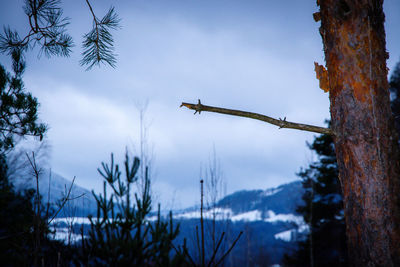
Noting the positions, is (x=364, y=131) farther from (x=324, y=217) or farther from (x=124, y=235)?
(x=324, y=217)

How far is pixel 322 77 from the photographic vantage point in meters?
2.20

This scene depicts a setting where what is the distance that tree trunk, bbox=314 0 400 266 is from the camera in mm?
1735

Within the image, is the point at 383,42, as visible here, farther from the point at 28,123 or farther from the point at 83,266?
the point at 28,123

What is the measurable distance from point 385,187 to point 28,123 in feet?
14.5

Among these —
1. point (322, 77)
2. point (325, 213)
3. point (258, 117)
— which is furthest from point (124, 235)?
point (325, 213)

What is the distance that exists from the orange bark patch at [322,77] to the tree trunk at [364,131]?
0.13 m

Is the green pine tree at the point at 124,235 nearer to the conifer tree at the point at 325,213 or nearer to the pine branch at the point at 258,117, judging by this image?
the pine branch at the point at 258,117

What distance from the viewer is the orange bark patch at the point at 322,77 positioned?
85.9 inches

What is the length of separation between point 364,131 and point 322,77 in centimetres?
62

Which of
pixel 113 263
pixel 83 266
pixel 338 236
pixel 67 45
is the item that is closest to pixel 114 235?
pixel 113 263

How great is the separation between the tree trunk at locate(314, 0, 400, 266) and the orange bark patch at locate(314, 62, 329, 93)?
0.13 meters

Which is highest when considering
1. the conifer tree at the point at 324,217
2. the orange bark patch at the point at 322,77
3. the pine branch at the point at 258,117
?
the orange bark patch at the point at 322,77

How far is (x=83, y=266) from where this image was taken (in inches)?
74.2

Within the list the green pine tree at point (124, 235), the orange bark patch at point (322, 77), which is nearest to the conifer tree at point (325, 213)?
the orange bark patch at point (322, 77)
